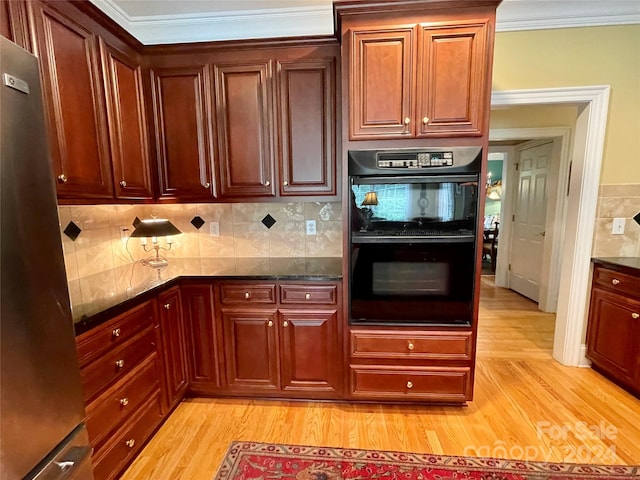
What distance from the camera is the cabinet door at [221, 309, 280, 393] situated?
6.70 ft

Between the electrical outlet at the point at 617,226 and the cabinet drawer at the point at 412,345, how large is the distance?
5.07 ft

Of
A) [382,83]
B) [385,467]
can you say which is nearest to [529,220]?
[382,83]

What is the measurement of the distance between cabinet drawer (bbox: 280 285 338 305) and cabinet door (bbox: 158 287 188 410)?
671 mm

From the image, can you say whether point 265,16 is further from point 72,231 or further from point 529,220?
point 529,220

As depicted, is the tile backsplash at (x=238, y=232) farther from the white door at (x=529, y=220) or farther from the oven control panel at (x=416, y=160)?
the white door at (x=529, y=220)

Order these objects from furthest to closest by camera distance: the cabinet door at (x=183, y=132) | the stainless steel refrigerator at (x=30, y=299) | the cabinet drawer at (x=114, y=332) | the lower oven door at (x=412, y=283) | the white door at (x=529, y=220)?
the white door at (x=529, y=220) → the cabinet door at (x=183, y=132) → the lower oven door at (x=412, y=283) → the cabinet drawer at (x=114, y=332) → the stainless steel refrigerator at (x=30, y=299)

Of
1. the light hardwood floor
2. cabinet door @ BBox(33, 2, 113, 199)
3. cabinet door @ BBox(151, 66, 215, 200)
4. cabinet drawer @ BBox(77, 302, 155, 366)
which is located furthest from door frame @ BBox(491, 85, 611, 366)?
cabinet drawer @ BBox(77, 302, 155, 366)

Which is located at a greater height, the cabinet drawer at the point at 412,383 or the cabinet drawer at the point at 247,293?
the cabinet drawer at the point at 247,293

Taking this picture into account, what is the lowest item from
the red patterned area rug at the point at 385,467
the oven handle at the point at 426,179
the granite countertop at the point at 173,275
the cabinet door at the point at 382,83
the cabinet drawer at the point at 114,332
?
the red patterned area rug at the point at 385,467

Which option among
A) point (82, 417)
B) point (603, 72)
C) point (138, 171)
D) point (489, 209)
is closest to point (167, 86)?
point (138, 171)

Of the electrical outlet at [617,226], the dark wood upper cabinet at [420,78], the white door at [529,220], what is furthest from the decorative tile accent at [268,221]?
the white door at [529,220]

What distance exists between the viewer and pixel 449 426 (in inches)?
75.7

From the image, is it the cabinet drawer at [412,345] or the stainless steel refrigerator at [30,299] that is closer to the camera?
the stainless steel refrigerator at [30,299]

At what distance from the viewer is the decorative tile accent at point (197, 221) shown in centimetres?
257
